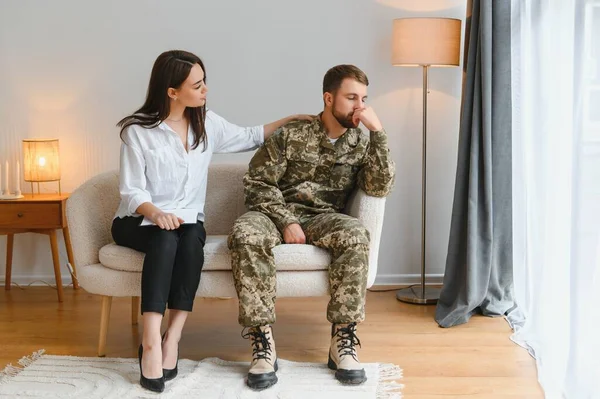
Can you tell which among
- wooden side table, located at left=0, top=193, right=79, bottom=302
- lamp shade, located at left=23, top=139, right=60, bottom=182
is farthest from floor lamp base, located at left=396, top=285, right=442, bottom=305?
lamp shade, located at left=23, top=139, right=60, bottom=182

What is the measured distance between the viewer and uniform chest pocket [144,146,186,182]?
3027 millimetres

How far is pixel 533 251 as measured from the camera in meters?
3.16

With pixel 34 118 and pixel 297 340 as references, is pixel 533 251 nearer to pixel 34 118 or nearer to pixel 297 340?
pixel 297 340

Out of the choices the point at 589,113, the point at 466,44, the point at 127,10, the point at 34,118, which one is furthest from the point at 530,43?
the point at 34,118

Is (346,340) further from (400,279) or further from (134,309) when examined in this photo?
(400,279)

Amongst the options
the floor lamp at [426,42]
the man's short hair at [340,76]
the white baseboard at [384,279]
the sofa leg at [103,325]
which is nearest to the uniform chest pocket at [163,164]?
the sofa leg at [103,325]

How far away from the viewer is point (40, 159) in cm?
398

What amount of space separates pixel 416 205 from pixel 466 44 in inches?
33.8

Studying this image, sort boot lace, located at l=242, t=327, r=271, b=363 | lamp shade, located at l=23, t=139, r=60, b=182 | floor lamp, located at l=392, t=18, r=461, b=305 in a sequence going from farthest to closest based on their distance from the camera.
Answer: lamp shade, located at l=23, t=139, r=60, b=182, floor lamp, located at l=392, t=18, r=461, b=305, boot lace, located at l=242, t=327, r=271, b=363

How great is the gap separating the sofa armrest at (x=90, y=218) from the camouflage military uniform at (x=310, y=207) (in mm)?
568

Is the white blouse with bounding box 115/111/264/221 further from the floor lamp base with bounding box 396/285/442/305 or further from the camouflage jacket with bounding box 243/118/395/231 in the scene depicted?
the floor lamp base with bounding box 396/285/442/305

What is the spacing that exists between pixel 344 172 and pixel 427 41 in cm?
86

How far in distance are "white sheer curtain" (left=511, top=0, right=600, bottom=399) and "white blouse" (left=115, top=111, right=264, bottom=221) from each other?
124 centimetres

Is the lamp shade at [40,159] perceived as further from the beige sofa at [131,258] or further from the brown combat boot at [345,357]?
the brown combat boot at [345,357]
